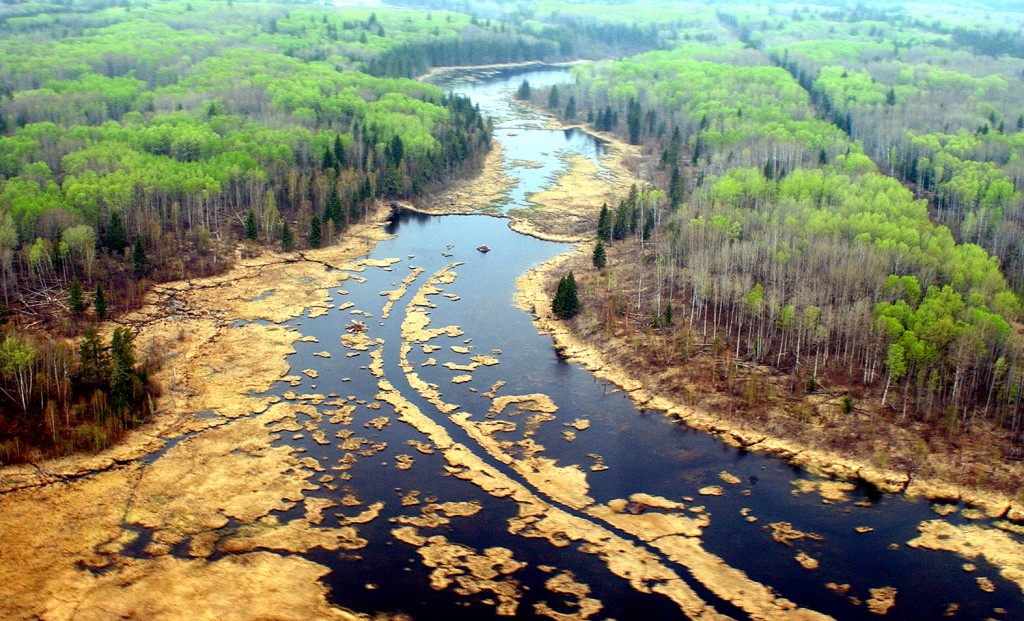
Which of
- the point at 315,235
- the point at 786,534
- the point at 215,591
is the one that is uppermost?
the point at 315,235

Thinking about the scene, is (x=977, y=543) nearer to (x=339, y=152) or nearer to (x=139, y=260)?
(x=139, y=260)

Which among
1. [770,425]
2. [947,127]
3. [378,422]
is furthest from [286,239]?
[947,127]

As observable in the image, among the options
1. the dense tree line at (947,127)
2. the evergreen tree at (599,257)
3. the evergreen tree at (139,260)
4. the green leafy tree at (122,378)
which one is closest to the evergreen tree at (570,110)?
the dense tree line at (947,127)

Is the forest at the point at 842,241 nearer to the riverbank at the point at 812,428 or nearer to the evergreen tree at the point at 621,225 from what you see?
the evergreen tree at the point at 621,225

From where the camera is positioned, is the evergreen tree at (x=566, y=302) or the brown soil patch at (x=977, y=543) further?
the evergreen tree at (x=566, y=302)

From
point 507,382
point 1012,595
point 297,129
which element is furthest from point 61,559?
point 297,129
